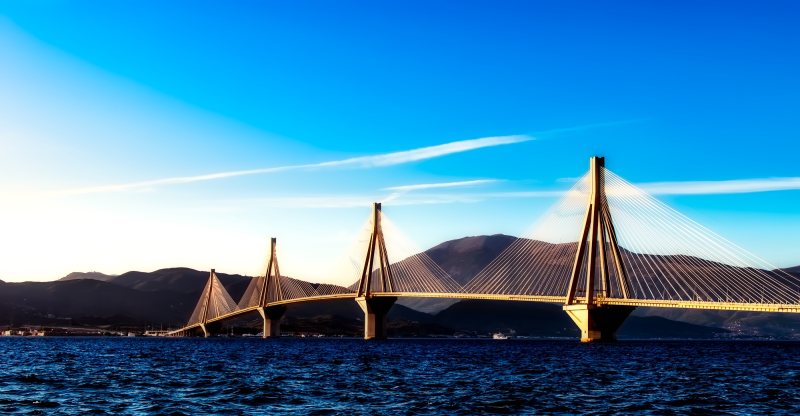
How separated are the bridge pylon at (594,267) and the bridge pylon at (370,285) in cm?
4450

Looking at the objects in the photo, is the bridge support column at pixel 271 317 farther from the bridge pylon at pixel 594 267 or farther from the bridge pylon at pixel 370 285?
the bridge pylon at pixel 594 267

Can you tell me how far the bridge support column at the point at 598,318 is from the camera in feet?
354

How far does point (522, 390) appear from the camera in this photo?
4262cm

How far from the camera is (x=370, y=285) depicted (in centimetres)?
15150

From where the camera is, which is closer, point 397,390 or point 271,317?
point 397,390

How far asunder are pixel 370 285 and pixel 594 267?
54832 millimetres

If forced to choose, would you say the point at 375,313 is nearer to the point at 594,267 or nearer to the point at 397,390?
the point at 594,267

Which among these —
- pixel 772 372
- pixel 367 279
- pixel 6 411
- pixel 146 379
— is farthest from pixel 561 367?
pixel 367 279

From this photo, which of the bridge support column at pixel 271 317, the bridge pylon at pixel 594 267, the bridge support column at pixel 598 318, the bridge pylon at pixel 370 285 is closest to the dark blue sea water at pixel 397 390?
the bridge pylon at pixel 594 267

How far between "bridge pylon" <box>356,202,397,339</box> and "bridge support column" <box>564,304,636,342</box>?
143ft

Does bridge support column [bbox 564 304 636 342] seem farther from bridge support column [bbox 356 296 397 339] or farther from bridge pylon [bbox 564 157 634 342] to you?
bridge support column [bbox 356 296 397 339]

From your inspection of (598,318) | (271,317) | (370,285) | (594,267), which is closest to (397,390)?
(594,267)

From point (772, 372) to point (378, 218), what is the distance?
102m

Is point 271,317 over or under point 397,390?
over
